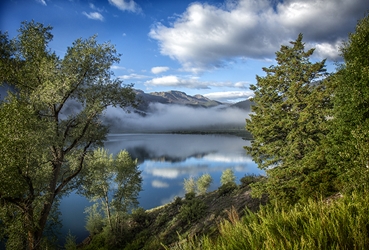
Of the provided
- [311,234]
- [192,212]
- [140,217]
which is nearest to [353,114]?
[311,234]

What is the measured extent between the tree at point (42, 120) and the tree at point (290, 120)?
12559mm

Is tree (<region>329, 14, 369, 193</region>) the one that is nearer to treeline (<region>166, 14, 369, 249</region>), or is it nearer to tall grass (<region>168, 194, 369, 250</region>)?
treeline (<region>166, 14, 369, 249</region>)

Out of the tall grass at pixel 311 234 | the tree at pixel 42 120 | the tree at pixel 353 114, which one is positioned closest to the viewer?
the tall grass at pixel 311 234

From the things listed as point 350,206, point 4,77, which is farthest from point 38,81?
point 350,206

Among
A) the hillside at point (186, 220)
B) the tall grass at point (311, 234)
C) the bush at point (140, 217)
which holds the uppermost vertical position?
the tall grass at point (311, 234)

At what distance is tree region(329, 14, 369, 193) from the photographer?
35.1 feet

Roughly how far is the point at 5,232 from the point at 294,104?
2082 centimetres

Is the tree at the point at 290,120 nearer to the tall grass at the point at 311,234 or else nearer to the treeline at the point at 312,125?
the treeline at the point at 312,125

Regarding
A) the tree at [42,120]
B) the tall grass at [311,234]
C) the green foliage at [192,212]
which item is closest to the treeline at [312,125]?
the tall grass at [311,234]

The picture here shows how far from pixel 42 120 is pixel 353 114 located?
18.2 metres

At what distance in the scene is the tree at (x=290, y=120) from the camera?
15.1 meters

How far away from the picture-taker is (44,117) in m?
11.9

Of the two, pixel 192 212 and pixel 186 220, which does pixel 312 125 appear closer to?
pixel 192 212

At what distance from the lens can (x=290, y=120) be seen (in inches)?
646
